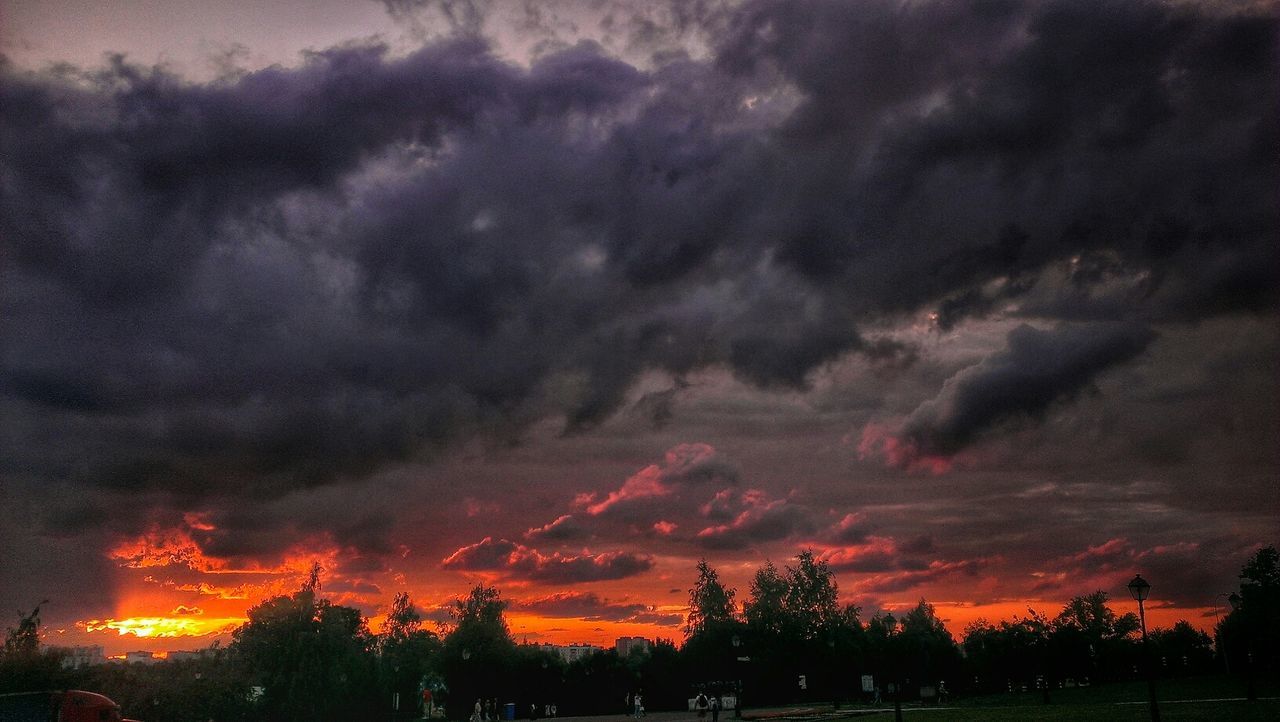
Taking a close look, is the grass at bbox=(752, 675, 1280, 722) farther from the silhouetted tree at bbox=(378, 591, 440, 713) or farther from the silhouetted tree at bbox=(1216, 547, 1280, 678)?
the silhouetted tree at bbox=(378, 591, 440, 713)

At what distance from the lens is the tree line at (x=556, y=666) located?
266 ft

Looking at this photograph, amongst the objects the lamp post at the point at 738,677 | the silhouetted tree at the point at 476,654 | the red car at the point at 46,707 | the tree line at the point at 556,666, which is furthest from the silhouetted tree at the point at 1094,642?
the red car at the point at 46,707

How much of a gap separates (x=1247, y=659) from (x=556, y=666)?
6124 cm

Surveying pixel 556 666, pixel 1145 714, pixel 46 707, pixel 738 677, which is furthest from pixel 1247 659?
pixel 46 707

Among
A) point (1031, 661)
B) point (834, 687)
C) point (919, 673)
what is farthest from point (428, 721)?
point (1031, 661)

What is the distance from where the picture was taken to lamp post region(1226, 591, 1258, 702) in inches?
2430

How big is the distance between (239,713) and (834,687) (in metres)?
57.6

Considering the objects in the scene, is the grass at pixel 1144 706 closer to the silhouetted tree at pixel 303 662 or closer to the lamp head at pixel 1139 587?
the lamp head at pixel 1139 587

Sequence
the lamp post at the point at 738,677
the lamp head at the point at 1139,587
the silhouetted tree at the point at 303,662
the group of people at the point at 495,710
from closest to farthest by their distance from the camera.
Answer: the lamp head at the point at 1139,587 < the lamp post at the point at 738,677 < the group of people at the point at 495,710 < the silhouetted tree at the point at 303,662

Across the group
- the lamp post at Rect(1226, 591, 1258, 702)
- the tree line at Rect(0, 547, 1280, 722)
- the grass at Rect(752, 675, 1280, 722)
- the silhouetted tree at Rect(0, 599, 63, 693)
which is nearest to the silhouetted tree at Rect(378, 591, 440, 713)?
the tree line at Rect(0, 547, 1280, 722)

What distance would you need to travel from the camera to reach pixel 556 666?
9388 cm

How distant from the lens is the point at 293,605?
98.1 m

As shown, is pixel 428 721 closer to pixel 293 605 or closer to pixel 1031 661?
pixel 293 605

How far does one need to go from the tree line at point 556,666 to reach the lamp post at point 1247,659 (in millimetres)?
669
